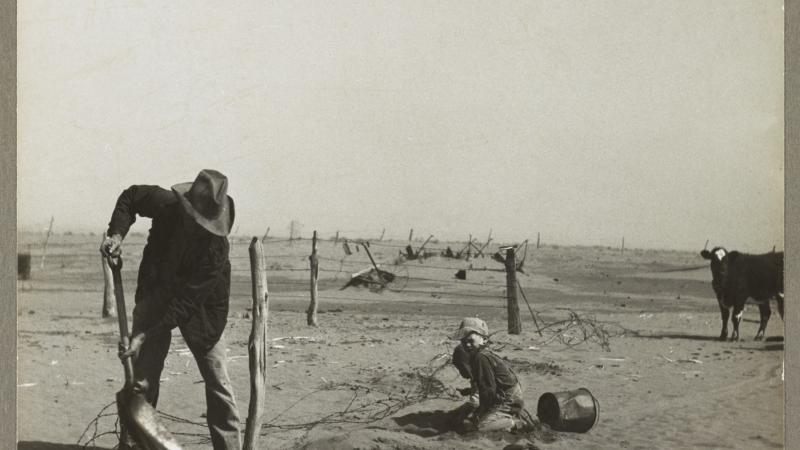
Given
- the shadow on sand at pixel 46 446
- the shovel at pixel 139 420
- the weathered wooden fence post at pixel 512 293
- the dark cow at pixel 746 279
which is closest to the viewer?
the shovel at pixel 139 420

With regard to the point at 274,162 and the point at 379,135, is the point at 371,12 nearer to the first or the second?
the point at 379,135

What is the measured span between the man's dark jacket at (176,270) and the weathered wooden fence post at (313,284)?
3.62 feet

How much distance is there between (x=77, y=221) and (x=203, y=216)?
1.21 meters

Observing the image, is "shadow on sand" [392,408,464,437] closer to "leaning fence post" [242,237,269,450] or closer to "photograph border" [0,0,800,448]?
"leaning fence post" [242,237,269,450]

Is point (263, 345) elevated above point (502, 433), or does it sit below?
above

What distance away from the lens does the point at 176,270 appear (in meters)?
4.47

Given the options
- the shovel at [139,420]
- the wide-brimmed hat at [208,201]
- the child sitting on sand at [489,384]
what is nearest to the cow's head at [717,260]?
the child sitting on sand at [489,384]

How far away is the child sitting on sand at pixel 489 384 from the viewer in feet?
15.9

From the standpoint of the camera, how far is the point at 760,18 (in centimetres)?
522

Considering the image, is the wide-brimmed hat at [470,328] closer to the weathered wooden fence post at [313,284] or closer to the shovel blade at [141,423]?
the weathered wooden fence post at [313,284]

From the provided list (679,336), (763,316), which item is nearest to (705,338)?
(679,336)

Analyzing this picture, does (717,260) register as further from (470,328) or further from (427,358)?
(427,358)
